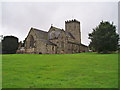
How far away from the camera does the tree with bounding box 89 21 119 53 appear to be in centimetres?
4462

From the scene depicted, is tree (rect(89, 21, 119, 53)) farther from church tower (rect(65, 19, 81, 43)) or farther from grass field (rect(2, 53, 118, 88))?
church tower (rect(65, 19, 81, 43))

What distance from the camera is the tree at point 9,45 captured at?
5724cm

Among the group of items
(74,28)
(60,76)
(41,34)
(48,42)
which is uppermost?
(74,28)

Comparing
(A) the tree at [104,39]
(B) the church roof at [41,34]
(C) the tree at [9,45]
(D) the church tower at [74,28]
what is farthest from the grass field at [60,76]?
(D) the church tower at [74,28]

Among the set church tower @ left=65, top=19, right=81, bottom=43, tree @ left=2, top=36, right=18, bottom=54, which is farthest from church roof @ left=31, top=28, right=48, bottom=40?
church tower @ left=65, top=19, right=81, bottom=43

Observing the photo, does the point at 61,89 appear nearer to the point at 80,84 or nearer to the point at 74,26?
the point at 80,84

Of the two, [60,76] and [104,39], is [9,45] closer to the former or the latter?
[104,39]

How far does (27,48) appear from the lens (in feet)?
214

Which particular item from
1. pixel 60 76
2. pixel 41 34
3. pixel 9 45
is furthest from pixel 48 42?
pixel 60 76

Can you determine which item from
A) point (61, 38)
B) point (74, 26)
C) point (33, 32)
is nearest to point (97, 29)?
point (61, 38)

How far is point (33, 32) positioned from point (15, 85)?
57917 mm

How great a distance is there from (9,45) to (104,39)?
3334cm

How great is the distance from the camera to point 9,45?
58.8m

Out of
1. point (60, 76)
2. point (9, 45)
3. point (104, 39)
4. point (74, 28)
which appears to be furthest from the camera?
point (74, 28)
